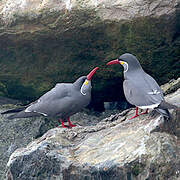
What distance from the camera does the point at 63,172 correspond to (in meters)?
4.41

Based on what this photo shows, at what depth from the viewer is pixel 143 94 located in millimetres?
4844

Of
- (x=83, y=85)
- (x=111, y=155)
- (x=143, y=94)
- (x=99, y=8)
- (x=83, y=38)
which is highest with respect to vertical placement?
(x=99, y=8)

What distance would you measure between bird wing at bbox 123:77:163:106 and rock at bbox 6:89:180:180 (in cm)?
23

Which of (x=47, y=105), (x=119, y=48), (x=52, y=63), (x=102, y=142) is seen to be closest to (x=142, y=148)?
(x=102, y=142)

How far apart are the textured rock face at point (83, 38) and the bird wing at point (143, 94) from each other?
128cm

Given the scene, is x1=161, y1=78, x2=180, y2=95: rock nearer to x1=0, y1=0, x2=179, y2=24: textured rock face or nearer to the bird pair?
the bird pair

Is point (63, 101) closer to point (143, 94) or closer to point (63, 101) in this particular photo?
point (63, 101)

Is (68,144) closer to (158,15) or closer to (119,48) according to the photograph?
(119,48)

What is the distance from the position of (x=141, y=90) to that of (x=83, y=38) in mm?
1849

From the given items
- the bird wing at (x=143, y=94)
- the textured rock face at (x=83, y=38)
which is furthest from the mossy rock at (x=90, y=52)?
the bird wing at (x=143, y=94)

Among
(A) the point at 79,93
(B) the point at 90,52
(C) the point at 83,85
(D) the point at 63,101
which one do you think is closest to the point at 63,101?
(D) the point at 63,101

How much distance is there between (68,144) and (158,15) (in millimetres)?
2638

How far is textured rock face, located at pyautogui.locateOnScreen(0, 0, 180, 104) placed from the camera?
607 centimetres

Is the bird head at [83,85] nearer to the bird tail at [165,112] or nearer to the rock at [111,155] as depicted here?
the rock at [111,155]
